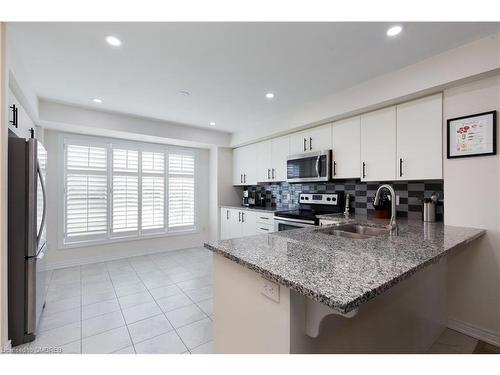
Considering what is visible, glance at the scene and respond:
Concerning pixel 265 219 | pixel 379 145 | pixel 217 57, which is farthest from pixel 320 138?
pixel 217 57

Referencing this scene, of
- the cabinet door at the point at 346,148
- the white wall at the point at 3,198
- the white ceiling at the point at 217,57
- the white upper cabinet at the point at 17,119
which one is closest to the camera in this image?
the white wall at the point at 3,198

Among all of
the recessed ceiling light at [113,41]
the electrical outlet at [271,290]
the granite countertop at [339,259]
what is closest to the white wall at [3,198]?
the recessed ceiling light at [113,41]

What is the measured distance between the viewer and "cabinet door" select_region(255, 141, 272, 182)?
4.08 m

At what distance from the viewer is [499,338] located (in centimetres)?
184

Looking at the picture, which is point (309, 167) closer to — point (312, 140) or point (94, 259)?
point (312, 140)

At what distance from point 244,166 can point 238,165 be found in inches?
8.9

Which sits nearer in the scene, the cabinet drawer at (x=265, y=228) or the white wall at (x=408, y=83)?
the white wall at (x=408, y=83)

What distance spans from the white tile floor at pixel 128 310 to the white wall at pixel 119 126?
2.10 metres

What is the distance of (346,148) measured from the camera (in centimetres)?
293

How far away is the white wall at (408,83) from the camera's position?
1778 mm

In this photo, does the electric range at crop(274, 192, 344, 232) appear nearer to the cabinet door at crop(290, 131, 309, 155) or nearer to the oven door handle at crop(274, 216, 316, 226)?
the oven door handle at crop(274, 216, 316, 226)

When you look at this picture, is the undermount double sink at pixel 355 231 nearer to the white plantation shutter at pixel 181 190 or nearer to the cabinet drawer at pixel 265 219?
the cabinet drawer at pixel 265 219

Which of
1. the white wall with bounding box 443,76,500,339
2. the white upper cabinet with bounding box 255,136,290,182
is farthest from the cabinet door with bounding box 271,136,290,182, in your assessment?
the white wall with bounding box 443,76,500,339

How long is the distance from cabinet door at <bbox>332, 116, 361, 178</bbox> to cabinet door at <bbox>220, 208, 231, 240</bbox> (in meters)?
2.29
